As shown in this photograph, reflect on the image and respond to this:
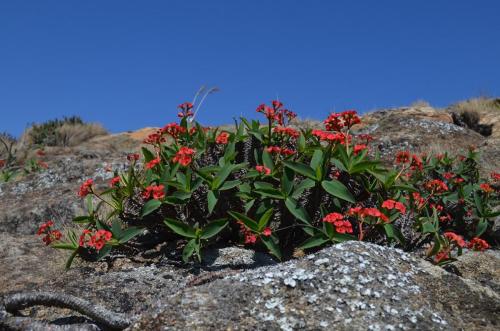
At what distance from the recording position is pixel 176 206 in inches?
186

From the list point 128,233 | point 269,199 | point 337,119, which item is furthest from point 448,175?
point 128,233

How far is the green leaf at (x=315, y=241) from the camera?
13.1 ft

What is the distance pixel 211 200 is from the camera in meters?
4.28

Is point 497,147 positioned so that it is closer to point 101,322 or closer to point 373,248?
point 373,248

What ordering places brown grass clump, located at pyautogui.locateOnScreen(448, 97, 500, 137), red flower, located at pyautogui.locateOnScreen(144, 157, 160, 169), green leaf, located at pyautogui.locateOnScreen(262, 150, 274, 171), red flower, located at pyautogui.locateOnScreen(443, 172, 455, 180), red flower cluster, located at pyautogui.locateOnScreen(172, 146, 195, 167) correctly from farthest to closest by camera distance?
brown grass clump, located at pyautogui.locateOnScreen(448, 97, 500, 137), red flower, located at pyautogui.locateOnScreen(443, 172, 455, 180), red flower, located at pyautogui.locateOnScreen(144, 157, 160, 169), green leaf, located at pyautogui.locateOnScreen(262, 150, 274, 171), red flower cluster, located at pyautogui.locateOnScreen(172, 146, 195, 167)

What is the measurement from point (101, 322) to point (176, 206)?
1563 mm

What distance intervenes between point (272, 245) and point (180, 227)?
0.71 meters

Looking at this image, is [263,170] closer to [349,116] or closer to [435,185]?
[349,116]

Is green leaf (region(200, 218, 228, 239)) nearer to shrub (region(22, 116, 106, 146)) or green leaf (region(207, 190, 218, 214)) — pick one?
green leaf (region(207, 190, 218, 214))

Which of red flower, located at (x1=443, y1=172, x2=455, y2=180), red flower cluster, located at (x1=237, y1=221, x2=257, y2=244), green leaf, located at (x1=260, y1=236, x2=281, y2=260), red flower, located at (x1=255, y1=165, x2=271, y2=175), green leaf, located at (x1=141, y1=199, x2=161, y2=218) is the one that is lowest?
green leaf, located at (x1=260, y1=236, x2=281, y2=260)

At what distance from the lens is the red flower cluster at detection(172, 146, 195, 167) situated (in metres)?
4.43

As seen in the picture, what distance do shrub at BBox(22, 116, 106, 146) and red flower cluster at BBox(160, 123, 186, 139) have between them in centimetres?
1326

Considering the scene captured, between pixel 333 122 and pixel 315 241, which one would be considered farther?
pixel 333 122

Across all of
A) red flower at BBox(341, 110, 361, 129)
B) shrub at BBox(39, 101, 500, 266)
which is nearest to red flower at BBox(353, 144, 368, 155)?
shrub at BBox(39, 101, 500, 266)
